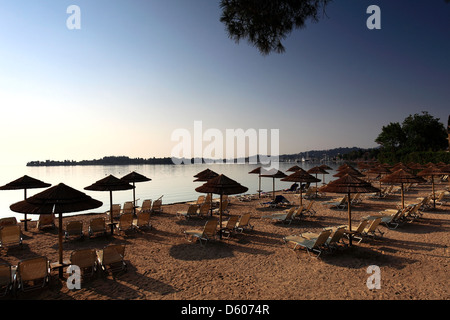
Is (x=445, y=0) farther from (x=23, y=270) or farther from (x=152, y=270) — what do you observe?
(x=23, y=270)

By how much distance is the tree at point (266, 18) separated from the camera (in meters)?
6.87

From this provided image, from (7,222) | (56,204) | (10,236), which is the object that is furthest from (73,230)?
(56,204)

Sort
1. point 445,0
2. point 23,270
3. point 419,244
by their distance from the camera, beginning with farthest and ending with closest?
point 419,244 < point 445,0 < point 23,270

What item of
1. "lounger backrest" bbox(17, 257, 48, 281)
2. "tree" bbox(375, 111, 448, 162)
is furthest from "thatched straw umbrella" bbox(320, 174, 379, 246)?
"tree" bbox(375, 111, 448, 162)

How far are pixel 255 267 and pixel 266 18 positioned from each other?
6.49 m

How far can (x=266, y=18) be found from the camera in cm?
704

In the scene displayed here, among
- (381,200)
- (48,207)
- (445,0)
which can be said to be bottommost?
(381,200)

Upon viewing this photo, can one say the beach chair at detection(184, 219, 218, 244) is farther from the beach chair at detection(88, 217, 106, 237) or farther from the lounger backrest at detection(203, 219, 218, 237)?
the beach chair at detection(88, 217, 106, 237)

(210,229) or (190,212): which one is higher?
(210,229)

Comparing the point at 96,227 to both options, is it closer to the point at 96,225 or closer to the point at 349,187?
the point at 96,225

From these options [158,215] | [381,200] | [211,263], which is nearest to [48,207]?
[211,263]
